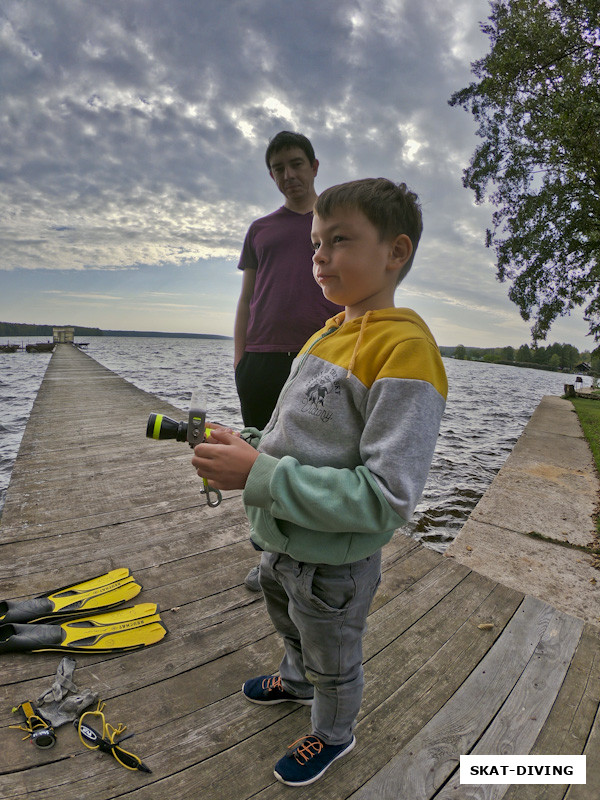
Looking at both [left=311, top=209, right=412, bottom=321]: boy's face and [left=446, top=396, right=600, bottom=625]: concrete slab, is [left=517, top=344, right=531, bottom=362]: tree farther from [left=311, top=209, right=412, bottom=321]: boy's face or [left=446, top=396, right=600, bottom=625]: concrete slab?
[left=311, top=209, right=412, bottom=321]: boy's face

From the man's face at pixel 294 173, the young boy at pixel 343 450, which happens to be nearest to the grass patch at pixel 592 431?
the young boy at pixel 343 450

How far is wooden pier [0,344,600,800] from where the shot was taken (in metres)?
1.75

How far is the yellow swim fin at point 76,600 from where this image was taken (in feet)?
8.41

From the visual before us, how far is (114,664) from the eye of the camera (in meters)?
2.32

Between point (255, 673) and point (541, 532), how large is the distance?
12.1 ft

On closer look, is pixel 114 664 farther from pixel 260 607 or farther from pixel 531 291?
pixel 531 291

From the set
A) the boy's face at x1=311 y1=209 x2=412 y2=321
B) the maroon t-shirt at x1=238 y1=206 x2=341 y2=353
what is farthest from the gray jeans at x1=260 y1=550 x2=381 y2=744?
the maroon t-shirt at x1=238 y1=206 x2=341 y2=353

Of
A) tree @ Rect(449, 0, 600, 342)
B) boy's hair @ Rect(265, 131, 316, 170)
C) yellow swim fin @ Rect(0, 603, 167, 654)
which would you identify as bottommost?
yellow swim fin @ Rect(0, 603, 167, 654)

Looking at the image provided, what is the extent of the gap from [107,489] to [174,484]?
698 millimetres

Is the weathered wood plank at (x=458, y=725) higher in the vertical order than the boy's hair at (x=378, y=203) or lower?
lower

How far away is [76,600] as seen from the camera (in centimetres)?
275

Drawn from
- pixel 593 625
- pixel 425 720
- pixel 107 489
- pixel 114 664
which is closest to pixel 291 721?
pixel 425 720

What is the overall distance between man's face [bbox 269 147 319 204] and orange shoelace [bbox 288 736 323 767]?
2885 mm

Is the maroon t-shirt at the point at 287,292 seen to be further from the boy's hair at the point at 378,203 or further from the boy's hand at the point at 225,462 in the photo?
the boy's hand at the point at 225,462
